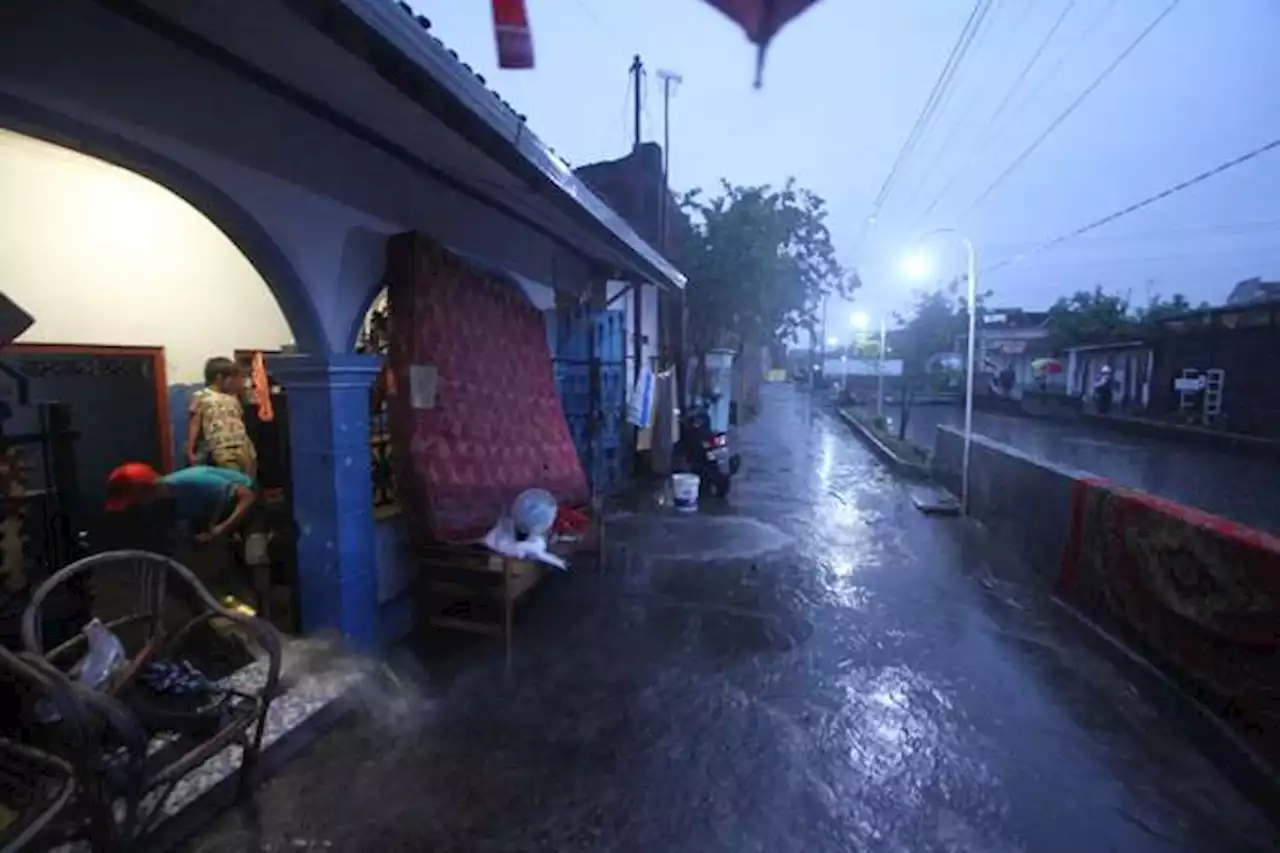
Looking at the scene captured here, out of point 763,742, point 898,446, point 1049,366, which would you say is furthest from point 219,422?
point 1049,366

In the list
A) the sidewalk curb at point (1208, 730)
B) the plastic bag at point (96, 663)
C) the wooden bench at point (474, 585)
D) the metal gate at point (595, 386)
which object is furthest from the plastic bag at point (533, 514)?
the sidewalk curb at point (1208, 730)

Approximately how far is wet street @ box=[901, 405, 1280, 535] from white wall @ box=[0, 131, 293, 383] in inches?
479

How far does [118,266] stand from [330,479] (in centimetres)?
372

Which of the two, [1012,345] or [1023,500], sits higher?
[1012,345]

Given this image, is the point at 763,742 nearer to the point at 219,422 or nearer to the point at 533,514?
the point at 533,514

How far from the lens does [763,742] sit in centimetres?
343

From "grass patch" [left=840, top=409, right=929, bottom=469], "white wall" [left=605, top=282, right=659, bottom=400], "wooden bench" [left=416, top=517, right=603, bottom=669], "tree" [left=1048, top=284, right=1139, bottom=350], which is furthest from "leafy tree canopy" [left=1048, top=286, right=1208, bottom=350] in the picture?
"wooden bench" [left=416, top=517, right=603, bottom=669]

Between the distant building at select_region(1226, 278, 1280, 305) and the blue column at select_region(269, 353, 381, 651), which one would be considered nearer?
the blue column at select_region(269, 353, 381, 651)

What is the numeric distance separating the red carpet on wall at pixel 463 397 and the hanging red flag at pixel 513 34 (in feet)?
8.76

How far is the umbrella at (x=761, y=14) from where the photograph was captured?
65.1 inches

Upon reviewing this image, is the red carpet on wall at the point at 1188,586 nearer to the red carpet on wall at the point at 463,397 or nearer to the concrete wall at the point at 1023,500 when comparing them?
the concrete wall at the point at 1023,500

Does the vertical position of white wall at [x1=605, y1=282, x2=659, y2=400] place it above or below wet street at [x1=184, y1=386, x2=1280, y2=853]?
above

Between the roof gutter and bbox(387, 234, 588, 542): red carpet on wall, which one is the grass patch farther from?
the roof gutter

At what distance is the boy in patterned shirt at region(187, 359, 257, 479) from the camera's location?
535 centimetres
